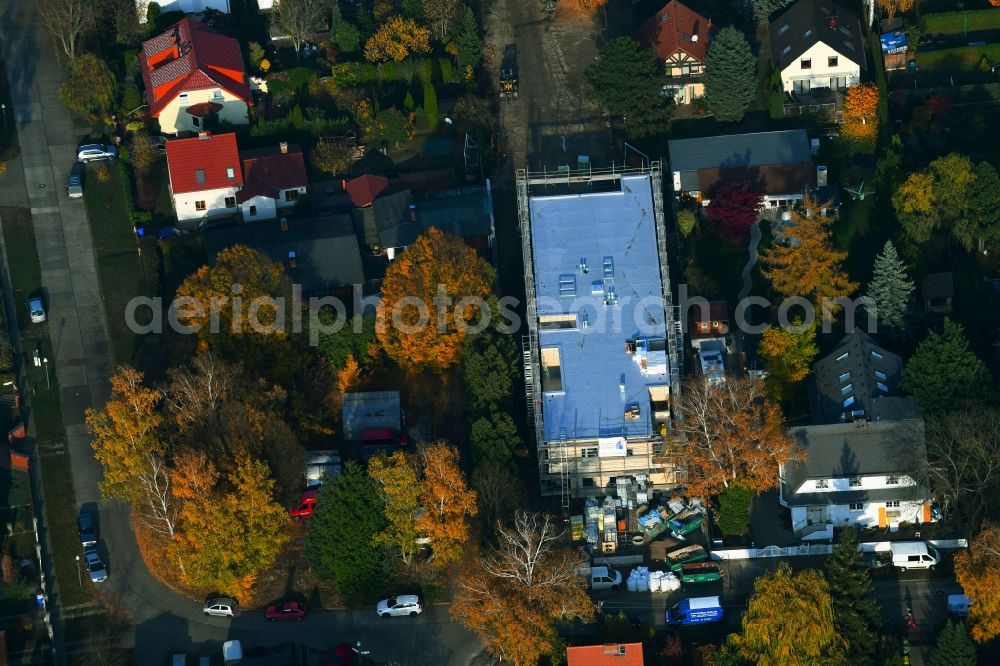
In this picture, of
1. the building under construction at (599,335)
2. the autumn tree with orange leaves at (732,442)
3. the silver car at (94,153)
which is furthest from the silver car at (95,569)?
the autumn tree with orange leaves at (732,442)

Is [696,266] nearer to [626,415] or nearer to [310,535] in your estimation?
[626,415]

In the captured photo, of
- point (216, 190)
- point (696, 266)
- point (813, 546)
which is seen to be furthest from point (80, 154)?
point (813, 546)

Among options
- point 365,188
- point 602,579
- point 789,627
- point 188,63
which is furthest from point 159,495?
point 789,627

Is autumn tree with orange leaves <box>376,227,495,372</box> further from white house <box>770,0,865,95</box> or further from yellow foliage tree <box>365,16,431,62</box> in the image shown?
white house <box>770,0,865,95</box>

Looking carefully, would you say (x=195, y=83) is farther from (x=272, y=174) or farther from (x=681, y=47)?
(x=681, y=47)

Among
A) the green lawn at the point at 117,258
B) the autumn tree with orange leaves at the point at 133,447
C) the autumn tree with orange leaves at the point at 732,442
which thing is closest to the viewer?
the autumn tree with orange leaves at the point at 133,447

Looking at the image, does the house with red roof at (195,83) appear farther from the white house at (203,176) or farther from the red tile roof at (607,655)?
the red tile roof at (607,655)
